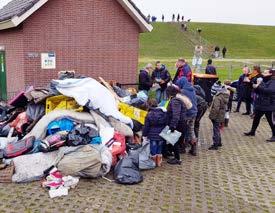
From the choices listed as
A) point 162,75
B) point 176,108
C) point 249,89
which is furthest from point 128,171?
point 249,89

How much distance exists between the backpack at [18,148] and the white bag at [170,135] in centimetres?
252

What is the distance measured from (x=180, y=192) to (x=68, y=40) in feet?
22.8

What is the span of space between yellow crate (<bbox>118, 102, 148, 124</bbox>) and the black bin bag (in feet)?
6.80

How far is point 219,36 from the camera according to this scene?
61.2 metres

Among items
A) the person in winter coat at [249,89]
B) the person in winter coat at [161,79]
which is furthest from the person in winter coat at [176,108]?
the person in winter coat at [249,89]

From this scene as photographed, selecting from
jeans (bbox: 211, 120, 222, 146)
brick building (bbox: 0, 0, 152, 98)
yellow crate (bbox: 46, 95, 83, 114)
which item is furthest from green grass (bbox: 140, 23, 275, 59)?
yellow crate (bbox: 46, 95, 83, 114)

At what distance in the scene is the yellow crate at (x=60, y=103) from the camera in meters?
8.52

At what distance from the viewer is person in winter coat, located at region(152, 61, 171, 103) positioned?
1200cm

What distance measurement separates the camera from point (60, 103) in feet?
28.1

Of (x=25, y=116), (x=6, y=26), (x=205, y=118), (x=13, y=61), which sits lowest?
(x=205, y=118)

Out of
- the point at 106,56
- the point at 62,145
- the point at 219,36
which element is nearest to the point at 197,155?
the point at 62,145

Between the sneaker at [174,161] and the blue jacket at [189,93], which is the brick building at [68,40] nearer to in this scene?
the blue jacket at [189,93]

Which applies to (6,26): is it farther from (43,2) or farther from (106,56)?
(106,56)

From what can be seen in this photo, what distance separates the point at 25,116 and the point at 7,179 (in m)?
2.25
